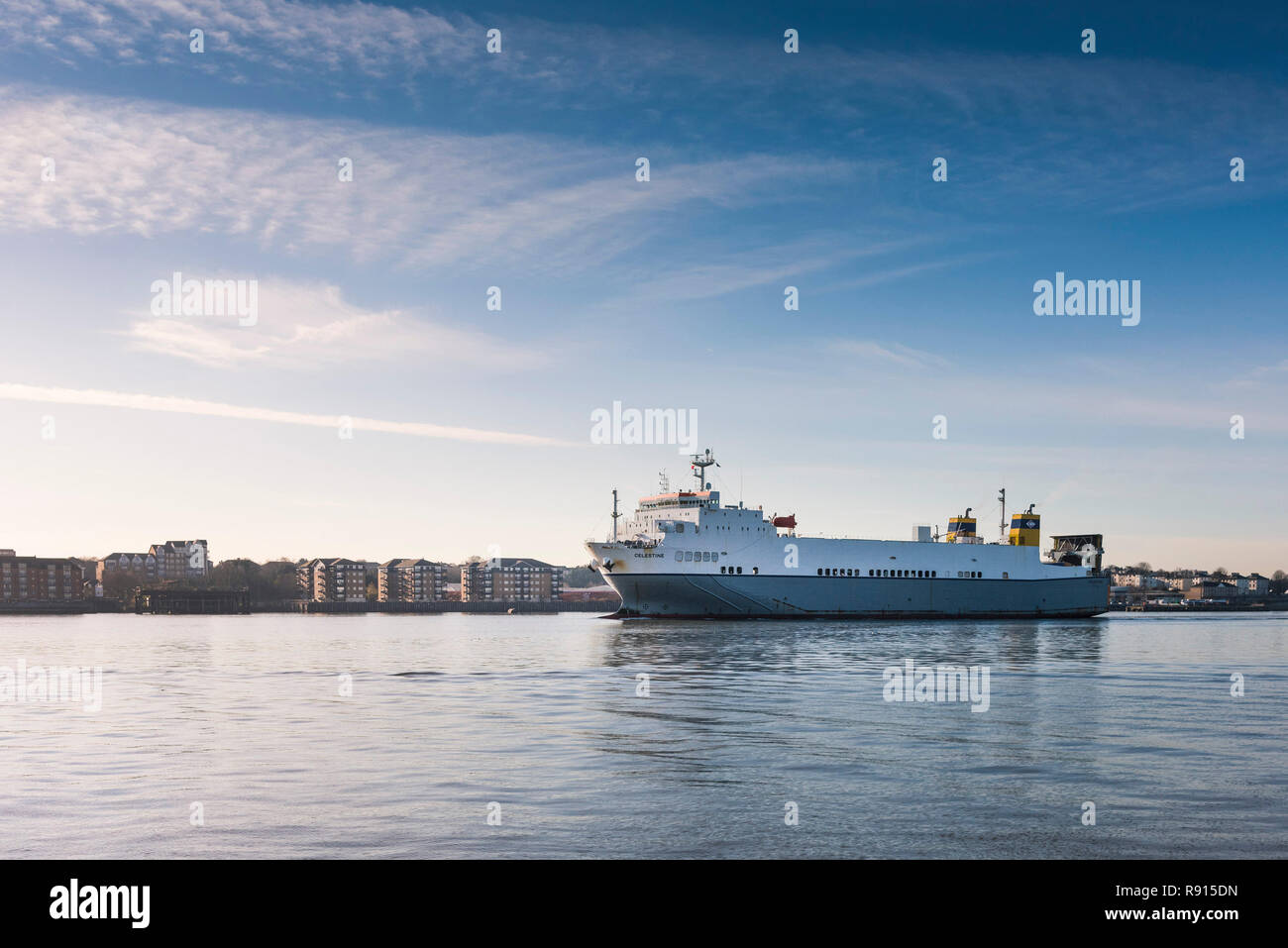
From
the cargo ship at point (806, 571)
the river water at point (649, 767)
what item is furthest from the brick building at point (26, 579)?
the river water at point (649, 767)

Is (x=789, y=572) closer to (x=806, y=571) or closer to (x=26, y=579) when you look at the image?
(x=806, y=571)

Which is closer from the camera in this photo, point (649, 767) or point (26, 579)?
point (649, 767)

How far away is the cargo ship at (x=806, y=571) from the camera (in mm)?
79562

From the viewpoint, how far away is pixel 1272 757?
17000 mm

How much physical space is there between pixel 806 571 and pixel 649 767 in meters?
71.4

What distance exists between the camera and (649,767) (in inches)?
629

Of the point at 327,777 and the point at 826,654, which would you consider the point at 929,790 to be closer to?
the point at 327,777

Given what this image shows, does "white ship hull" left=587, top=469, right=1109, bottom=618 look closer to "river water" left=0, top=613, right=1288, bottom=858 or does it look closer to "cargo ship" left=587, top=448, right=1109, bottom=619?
"cargo ship" left=587, top=448, right=1109, bottom=619

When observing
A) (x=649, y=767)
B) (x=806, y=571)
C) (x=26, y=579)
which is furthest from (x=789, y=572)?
(x=26, y=579)

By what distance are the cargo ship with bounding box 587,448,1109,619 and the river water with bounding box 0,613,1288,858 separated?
4430 cm

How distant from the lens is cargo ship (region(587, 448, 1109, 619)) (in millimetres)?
79562

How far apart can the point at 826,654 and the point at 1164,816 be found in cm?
3152
